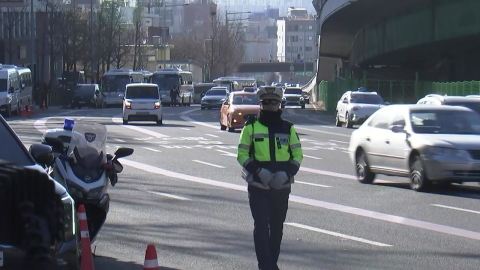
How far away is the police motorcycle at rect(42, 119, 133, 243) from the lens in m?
9.55

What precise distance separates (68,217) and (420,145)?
11086 millimetres

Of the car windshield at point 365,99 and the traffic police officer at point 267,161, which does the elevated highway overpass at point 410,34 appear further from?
the traffic police officer at point 267,161

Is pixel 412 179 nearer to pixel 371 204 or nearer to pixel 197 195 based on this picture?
pixel 371 204

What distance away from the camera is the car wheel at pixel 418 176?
1652 centimetres

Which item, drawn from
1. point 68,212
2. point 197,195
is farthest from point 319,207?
point 68,212

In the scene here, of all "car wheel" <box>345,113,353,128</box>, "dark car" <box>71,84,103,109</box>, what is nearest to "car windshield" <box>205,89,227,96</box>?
"dark car" <box>71,84,103,109</box>

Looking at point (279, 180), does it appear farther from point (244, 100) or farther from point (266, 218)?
point (244, 100)

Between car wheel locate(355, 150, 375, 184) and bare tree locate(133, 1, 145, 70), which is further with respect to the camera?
bare tree locate(133, 1, 145, 70)

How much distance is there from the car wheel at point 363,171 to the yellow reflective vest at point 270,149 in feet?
31.1

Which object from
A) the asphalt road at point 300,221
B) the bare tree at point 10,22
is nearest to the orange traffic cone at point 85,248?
the asphalt road at point 300,221

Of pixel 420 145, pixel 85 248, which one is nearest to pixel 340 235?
pixel 85 248

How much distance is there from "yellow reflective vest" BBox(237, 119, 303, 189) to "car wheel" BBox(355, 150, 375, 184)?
9490 millimetres

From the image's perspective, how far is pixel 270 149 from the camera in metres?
8.88

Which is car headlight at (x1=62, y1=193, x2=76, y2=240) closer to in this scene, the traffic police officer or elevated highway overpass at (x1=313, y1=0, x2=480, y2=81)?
the traffic police officer
